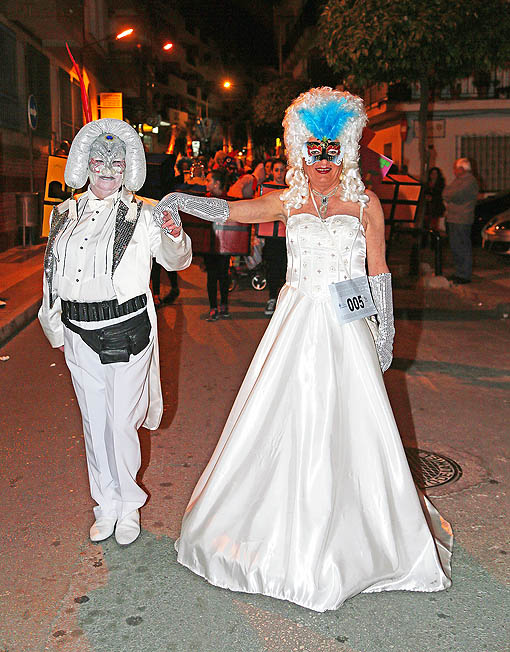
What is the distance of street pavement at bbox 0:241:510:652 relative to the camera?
3424 millimetres

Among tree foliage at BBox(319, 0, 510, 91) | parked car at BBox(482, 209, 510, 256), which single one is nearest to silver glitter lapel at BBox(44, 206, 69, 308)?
tree foliage at BBox(319, 0, 510, 91)

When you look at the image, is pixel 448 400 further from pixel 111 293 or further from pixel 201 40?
pixel 201 40

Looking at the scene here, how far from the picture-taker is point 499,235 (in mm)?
14359

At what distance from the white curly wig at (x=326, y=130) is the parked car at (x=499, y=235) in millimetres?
10926

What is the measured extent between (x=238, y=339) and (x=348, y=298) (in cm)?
575

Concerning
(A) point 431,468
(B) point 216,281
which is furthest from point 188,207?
(B) point 216,281

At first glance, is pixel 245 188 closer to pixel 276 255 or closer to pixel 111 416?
pixel 276 255

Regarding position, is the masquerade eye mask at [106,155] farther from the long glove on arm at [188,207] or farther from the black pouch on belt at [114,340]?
the black pouch on belt at [114,340]

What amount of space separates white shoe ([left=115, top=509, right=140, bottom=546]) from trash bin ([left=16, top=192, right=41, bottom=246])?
1506 centimetres

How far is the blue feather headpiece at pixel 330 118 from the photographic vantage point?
400 centimetres

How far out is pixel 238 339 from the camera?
379 inches

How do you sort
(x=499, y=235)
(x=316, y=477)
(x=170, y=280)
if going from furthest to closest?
(x=499, y=235), (x=170, y=280), (x=316, y=477)

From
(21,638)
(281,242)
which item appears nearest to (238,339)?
(281,242)

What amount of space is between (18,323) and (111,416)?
21.6 ft
